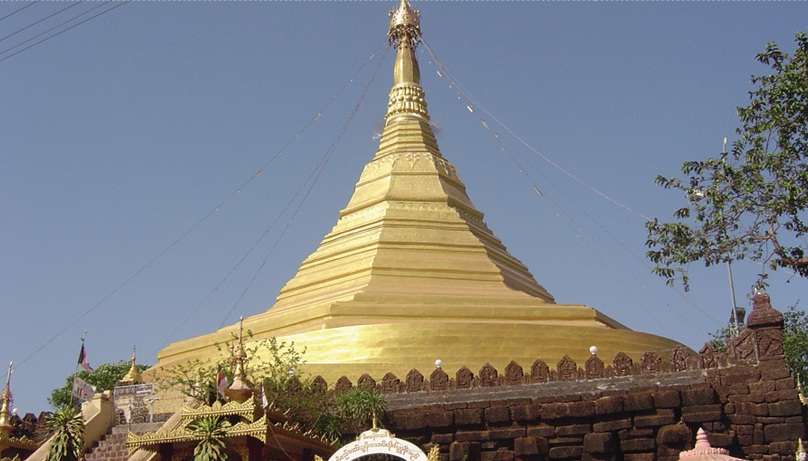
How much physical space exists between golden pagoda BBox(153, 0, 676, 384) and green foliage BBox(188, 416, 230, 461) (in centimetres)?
727

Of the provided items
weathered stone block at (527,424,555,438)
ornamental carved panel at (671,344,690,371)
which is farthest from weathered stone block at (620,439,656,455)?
ornamental carved panel at (671,344,690,371)

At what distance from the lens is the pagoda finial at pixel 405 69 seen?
112 feet

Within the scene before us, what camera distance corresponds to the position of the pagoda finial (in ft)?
112

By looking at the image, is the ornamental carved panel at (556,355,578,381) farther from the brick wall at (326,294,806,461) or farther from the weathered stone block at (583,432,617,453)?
the weathered stone block at (583,432,617,453)

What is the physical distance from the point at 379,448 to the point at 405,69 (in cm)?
2407

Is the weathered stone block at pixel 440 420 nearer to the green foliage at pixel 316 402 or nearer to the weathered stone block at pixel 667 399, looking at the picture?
the green foliage at pixel 316 402

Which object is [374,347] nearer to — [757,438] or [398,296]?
[398,296]

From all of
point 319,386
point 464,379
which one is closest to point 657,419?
point 464,379

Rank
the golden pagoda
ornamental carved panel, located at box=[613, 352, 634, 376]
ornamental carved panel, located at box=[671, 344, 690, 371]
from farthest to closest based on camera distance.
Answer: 1. the golden pagoda
2. ornamental carved panel, located at box=[613, 352, 634, 376]
3. ornamental carved panel, located at box=[671, 344, 690, 371]

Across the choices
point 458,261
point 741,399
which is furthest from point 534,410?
point 458,261

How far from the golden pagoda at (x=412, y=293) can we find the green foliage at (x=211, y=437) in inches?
286

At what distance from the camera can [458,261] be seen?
26.7 m

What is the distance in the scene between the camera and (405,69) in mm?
34812

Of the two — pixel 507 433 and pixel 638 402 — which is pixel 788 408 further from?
pixel 507 433
